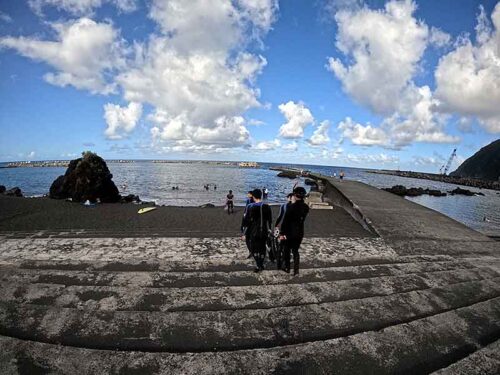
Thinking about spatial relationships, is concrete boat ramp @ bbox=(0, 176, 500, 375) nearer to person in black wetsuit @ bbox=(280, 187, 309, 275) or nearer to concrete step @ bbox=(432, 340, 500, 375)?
concrete step @ bbox=(432, 340, 500, 375)

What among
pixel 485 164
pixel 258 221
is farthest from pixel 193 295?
pixel 485 164

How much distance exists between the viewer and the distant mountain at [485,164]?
10631 centimetres

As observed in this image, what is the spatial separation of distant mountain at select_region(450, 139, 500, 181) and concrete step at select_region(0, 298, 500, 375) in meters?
123

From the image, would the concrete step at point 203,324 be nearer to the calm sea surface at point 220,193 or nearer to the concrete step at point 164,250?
the concrete step at point 164,250

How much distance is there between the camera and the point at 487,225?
21.0 metres

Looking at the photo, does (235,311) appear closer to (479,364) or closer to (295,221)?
(295,221)

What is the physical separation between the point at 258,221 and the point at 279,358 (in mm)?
2759

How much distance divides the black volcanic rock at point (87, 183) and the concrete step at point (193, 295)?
14217 millimetres

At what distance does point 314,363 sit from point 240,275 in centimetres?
286

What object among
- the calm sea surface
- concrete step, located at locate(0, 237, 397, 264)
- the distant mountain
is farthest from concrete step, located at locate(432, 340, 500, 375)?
the distant mountain

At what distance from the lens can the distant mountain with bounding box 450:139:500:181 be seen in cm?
10631

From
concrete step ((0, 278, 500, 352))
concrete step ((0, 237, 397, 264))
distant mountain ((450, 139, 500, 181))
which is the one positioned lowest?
concrete step ((0, 278, 500, 352))

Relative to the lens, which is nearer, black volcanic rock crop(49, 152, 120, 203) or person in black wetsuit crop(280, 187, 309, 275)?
person in black wetsuit crop(280, 187, 309, 275)

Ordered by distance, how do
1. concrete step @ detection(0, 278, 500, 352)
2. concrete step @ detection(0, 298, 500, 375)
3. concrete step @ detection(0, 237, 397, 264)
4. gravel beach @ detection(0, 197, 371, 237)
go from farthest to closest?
gravel beach @ detection(0, 197, 371, 237) → concrete step @ detection(0, 237, 397, 264) → concrete step @ detection(0, 278, 500, 352) → concrete step @ detection(0, 298, 500, 375)
